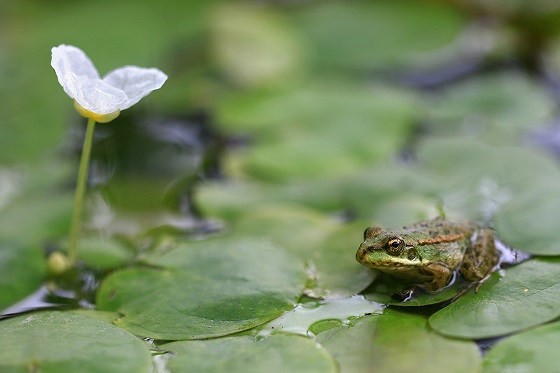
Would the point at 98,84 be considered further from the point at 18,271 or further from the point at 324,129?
the point at 324,129

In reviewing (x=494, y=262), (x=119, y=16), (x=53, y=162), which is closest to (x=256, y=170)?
(x=53, y=162)

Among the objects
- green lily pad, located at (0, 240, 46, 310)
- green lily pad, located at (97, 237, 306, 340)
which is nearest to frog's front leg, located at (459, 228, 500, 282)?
green lily pad, located at (97, 237, 306, 340)

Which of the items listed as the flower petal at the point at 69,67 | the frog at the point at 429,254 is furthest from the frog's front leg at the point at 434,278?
the flower petal at the point at 69,67

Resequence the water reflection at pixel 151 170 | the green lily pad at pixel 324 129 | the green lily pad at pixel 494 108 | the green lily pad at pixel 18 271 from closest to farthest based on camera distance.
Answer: the green lily pad at pixel 18 271 → the water reflection at pixel 151 170 → the green lily pad at pixel 324 129 → the green lily pad at pixel 494 108

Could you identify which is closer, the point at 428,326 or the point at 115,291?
the point at 428,326

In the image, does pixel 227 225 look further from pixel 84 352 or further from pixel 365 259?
pixel 84 352

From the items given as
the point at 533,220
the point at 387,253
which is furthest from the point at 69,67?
the point at 533,220

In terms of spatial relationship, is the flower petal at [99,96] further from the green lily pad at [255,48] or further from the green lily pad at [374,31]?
the green lily pad at [374,31]

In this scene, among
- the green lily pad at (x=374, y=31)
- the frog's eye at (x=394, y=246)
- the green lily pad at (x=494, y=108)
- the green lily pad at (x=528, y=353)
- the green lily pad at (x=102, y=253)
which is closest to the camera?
the green lily pad at (x=528, y=353)
